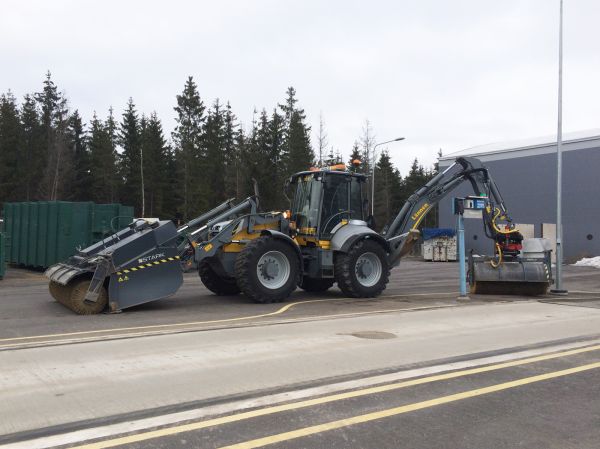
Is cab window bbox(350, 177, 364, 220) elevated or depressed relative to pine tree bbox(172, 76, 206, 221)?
depressed

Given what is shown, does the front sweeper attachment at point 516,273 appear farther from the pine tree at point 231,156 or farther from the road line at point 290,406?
the pine tree at point 231,156

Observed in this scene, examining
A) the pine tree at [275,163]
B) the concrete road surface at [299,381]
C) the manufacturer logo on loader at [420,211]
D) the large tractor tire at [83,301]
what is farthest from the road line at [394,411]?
the pine tree at [275,163]

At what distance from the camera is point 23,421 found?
461 cm

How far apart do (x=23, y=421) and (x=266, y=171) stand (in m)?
48.0

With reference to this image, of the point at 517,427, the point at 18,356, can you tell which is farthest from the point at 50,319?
the point at 517,427

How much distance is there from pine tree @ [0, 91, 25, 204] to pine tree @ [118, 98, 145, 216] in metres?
10.3

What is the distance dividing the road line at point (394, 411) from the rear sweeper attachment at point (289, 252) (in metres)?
6.79

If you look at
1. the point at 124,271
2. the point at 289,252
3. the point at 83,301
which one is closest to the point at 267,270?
the point at 289,252

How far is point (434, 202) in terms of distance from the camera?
15562mm

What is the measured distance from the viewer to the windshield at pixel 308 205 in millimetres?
13359

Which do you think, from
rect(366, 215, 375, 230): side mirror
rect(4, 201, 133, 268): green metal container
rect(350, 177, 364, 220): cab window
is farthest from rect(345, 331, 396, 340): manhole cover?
rect(4, 201, 133, 268): green metal container

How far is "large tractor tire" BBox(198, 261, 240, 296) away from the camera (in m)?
13.7

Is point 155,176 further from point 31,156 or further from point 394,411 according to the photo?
point 394,411

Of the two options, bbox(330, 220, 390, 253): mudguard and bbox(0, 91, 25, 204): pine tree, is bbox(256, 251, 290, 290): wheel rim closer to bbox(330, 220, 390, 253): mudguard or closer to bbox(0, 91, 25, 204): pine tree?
bbox(330, 220, 390, 253): mudguard
